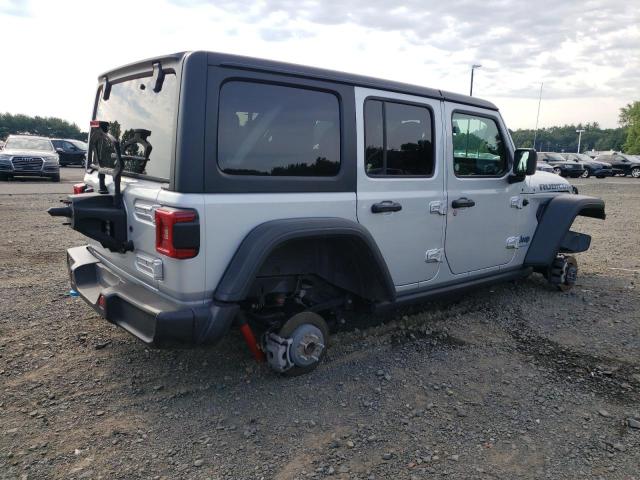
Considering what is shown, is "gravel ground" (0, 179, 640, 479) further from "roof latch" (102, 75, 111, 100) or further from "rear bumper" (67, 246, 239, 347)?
"roof latch" (102, 75, 111, 100)

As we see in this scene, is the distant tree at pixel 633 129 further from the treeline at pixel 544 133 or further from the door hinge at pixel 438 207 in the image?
the door hinge at pixel 438 207

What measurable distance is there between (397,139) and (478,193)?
1059 mm

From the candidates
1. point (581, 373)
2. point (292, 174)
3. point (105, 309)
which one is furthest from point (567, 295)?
point (105, 309)

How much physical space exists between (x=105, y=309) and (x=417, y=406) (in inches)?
80.1

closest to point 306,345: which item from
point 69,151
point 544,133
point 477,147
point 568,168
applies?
point 477,147

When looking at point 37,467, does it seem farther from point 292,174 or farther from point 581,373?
point 581,373

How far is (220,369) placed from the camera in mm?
3496

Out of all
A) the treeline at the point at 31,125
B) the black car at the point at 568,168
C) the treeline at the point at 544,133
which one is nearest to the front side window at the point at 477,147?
the black car at the point at 568,168

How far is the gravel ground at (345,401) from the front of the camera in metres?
2.54

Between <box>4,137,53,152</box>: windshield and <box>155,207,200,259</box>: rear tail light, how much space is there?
16.8 m

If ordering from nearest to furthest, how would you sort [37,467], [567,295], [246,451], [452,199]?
[37,467]
[246,451]
[452,199]
[567,295]

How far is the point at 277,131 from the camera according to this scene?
3014 mm

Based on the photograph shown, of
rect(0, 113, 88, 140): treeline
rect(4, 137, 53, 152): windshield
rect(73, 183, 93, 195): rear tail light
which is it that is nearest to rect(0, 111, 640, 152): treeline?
rect(0, 113, 88, 140): treeline

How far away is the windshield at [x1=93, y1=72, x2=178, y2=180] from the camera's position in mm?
2799
